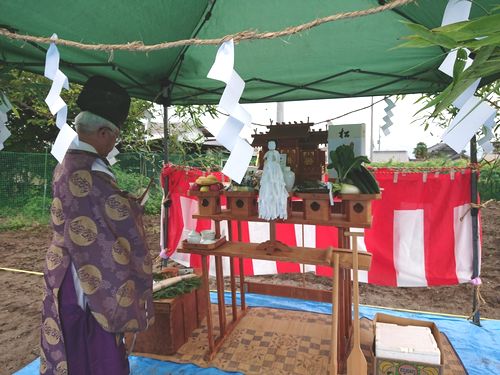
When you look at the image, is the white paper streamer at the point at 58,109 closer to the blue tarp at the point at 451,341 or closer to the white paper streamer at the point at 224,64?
the white paper streamer at the point at 224,64

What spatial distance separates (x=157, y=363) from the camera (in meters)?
2.30

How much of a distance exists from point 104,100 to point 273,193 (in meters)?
1.01

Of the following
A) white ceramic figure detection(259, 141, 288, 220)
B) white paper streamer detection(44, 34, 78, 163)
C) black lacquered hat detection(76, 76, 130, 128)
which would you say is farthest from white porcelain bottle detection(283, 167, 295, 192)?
white paper streamer detection(44, 34, 78, 163)

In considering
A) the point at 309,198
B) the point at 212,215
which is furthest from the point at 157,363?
the point at 309,198

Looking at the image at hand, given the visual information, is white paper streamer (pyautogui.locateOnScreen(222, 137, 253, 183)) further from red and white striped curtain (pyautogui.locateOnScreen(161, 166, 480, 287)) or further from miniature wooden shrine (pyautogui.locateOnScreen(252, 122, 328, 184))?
red and white striped curtain (pyautogui.locateOnScreen(161, 166, 480, 287))

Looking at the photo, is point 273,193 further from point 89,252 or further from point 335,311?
point 89,252

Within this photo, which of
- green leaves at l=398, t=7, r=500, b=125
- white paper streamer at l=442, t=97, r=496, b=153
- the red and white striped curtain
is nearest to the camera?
green leaves at l=398, t=7, r=500, b=125

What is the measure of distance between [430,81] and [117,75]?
2626mm

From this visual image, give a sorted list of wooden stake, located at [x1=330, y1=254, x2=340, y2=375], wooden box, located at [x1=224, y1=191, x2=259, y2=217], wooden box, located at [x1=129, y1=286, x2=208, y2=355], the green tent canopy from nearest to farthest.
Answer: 1. wooden stake, located at [x1=330, y1=254, x2=340, y2=375]
2. the green tent canopy
3. wooden box, located at [x1=224, y1=191, x2=259, y2=217]
4. wooden box, located at [x1=129, y1=286, x2=208, y2=355]

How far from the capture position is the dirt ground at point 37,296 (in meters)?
2.69

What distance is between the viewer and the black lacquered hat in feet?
4.94

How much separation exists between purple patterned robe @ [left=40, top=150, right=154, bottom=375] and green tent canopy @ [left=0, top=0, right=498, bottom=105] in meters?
0.90

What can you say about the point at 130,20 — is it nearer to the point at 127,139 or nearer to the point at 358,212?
the point at 358,212

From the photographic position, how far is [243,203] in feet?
6.74
